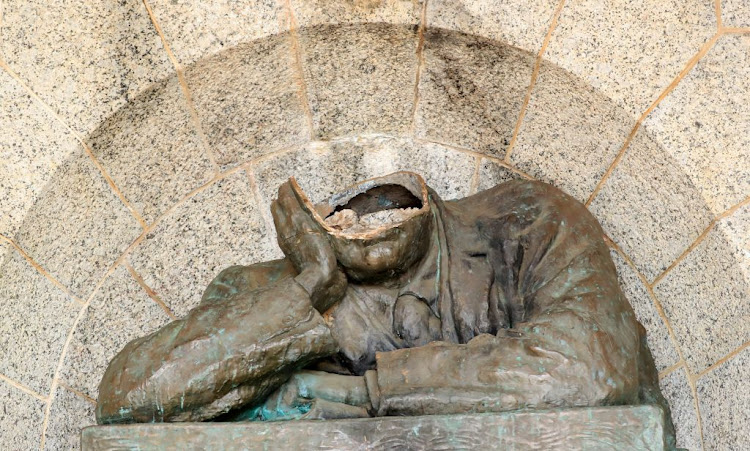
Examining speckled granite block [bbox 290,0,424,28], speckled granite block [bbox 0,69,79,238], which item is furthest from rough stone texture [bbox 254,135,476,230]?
speckled granite block [bbox 0,69,79,238]

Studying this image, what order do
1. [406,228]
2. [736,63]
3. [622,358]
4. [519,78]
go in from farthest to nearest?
1. [519,78]
2. [736,63]
3. [406,228]
4. [622,358]

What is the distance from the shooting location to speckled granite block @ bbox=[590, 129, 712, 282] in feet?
15.4

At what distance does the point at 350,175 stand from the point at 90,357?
4.09ft

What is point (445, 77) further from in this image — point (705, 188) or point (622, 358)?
point (622, 358)

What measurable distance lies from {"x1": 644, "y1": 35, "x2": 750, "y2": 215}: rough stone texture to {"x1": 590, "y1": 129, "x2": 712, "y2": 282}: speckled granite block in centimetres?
6

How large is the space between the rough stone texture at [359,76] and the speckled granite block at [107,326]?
958 millimetres

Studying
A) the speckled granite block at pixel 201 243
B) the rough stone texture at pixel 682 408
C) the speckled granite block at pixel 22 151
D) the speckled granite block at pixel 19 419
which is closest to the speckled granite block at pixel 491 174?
the speckled granite block at pixel 201 243

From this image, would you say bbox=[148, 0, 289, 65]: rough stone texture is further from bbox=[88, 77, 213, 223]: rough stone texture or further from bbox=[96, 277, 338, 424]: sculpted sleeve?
bbox=[96, 277, 338, 424]: sculpted sleeve

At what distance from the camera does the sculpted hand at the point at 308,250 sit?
403cm

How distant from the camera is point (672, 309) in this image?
486 cm

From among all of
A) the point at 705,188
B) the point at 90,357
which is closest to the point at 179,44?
the point at 90,357

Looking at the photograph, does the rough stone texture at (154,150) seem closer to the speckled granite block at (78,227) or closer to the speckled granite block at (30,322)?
the speckled granite block at (78,227)

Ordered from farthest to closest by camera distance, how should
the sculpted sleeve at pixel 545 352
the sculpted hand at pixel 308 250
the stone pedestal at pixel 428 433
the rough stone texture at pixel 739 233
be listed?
1. the rough stone texture at pixel 739 233
2. the sculpted hand at pixel 308 250
3. the sculpted sleeve at pixel 545 352
4. the stone pedestal at pixel 428 433

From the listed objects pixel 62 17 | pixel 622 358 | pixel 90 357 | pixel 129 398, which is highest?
pixel 62 17
